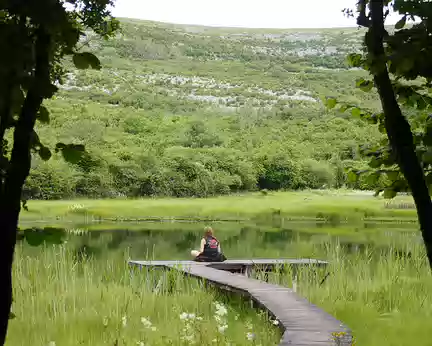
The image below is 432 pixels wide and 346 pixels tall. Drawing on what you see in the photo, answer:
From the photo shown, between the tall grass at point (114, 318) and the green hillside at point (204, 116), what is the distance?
1.78 m

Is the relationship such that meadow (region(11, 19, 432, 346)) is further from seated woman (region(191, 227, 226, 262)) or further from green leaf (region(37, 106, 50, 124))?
seated woman (region(191, 227, 226, 262))

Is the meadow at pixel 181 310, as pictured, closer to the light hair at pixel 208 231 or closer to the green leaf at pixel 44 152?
the light hair at pixel 208 231

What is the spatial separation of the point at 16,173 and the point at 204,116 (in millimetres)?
84028

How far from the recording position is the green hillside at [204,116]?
4344cm

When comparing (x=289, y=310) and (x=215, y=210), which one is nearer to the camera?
(x=289, y=310)

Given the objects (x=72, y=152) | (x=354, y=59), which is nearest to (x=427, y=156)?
(x=354, y=59)

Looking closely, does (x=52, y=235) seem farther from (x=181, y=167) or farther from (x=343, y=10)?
(x=181, y=167)

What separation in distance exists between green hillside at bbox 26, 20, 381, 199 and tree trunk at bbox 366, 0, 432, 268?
867mm

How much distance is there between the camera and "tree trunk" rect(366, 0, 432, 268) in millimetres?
1725

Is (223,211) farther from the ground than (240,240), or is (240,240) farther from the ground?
(240,240)

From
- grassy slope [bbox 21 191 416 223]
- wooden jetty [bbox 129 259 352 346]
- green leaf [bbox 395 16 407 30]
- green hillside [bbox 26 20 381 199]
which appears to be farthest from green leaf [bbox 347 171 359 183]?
grassy slope [bbox 21 191 416 223]

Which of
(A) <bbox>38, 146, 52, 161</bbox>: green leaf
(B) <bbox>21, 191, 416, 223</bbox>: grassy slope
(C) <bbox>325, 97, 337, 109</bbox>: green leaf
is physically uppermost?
(C) <bbox>325, 97, 337, 109</bbox>: green leaf

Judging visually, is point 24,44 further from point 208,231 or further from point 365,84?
point 208,231

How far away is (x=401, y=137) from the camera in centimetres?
175
